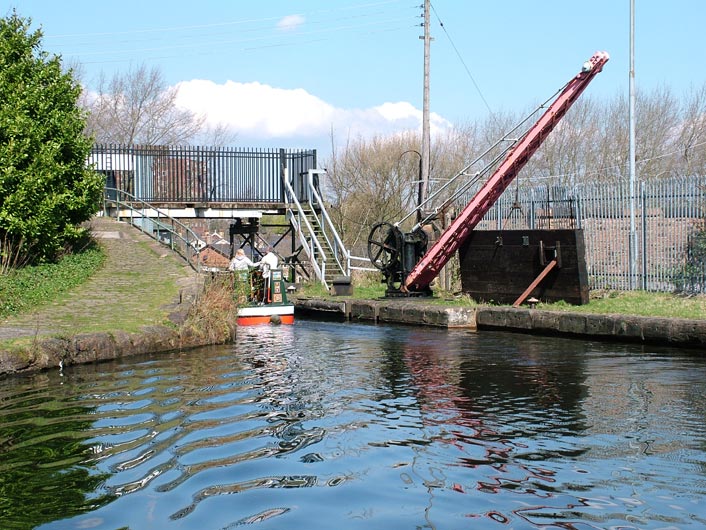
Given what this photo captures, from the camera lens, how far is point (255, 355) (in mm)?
15297

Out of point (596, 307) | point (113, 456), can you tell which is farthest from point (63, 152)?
point (113, 456)

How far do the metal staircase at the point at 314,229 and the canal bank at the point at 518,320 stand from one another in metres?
3.00

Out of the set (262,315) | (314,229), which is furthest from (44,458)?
(314,229)

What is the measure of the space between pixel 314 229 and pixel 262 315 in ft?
32.1

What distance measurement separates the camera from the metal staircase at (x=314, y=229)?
29.0 m

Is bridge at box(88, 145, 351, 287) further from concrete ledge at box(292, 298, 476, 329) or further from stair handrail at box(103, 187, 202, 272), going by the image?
concrete ledge at box(292, 298, 476, 329)

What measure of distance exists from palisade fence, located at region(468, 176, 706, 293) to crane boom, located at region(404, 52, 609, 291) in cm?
91

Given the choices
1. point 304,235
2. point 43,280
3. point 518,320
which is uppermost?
point 304,235

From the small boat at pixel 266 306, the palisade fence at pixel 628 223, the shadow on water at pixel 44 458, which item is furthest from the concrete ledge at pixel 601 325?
the shadow on water at pixel 44 458

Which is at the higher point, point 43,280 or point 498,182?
point 498,182

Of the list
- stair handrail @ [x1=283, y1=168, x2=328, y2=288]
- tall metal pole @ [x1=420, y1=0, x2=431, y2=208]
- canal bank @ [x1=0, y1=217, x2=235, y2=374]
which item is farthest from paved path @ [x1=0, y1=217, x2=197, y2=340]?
tall metal pole @ [x1=420, y1=0, x2=431, y2=208]

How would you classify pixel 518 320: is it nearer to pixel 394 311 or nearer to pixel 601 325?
pixel 601 325

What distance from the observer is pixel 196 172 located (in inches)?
1278

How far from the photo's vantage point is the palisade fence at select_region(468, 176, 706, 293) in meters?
19.9
